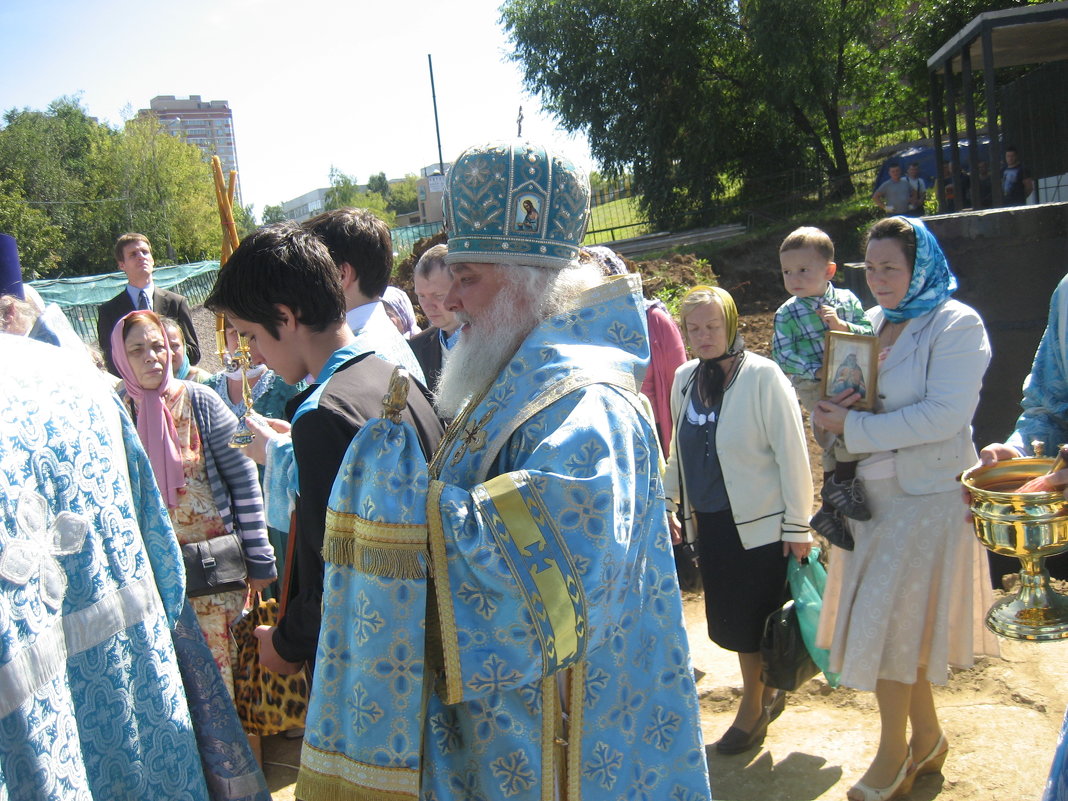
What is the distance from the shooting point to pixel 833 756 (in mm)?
3740

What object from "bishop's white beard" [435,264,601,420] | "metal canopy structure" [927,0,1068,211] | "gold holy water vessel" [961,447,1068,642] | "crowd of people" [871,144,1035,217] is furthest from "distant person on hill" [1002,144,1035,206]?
"bishop's white beard" [435,264,601,420]

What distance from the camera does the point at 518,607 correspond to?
146 centimetres

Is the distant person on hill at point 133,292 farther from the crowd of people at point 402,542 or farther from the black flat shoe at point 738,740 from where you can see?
the black flat shoe at point 738,740

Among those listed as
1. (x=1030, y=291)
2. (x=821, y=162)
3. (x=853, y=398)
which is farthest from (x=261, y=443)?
(x=821, y=162)

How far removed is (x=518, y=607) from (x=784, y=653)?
2549 millimetres

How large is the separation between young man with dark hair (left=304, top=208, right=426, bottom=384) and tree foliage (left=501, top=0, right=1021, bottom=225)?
71.1ft

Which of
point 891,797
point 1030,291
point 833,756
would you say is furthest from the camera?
point 1030,291

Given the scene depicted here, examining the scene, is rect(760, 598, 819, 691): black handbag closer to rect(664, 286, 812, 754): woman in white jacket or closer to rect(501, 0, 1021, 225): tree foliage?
rect(664, 286, 812, 754): woman in white jacket

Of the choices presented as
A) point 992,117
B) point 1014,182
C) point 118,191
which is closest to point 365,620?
point 992,117

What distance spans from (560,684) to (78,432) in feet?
3.66

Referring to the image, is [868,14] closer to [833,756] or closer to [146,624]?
[833,756]

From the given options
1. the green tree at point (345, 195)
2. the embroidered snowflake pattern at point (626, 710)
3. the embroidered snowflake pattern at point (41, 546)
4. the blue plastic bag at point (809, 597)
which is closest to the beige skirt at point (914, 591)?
the blue plastic bag at point (809, 597)

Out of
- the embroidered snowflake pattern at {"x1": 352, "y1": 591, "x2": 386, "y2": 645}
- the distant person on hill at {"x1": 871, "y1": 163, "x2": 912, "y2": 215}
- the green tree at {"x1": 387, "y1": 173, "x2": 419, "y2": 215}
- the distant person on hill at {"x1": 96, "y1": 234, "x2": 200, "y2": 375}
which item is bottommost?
the embroidered snowflake pattern at {"x1": 352, "y1": 591, "x2": 386, "y2": 645}

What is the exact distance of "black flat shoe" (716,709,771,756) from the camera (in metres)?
3.84
